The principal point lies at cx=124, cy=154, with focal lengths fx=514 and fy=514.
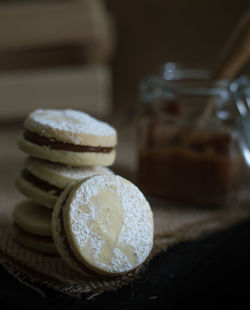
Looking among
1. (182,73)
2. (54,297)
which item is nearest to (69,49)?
(182,73)

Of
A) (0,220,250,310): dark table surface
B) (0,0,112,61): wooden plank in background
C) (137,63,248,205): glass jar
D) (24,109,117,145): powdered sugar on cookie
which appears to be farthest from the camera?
(0,0,112,61): wooden plank in background

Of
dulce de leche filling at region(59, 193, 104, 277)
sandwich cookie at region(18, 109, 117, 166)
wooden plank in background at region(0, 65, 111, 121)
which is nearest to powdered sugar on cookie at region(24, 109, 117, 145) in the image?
sandwich cookie at region(18, 109, 117, 166)

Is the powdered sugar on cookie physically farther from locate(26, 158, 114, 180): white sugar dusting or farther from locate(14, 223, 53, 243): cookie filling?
locate(14, 223, 53, 243): cookie filling

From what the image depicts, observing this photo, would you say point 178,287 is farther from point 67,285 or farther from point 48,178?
point 48,178

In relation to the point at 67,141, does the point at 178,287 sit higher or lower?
lower

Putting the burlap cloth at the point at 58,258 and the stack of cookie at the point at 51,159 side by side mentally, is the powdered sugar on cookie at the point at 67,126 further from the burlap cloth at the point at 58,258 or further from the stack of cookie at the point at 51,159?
the burlap cloth at the point at 58,258

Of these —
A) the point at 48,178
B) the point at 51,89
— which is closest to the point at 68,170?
the point at 48,178

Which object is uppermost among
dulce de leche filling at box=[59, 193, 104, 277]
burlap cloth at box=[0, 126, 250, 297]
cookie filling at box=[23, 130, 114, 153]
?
cookie filling at box=[23, 130, 114, 153]
